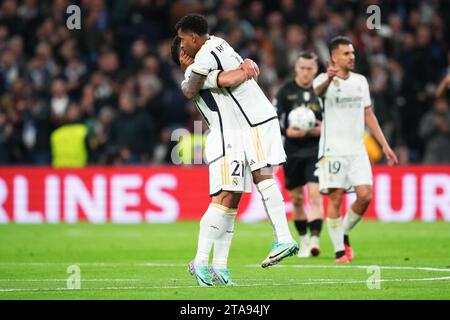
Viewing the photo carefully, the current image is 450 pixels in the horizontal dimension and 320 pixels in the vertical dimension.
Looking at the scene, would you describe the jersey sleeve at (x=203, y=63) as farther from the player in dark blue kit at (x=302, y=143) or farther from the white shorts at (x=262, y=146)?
the player in dark blue kit at (x=302, y=143)

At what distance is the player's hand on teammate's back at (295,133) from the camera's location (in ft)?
51.0

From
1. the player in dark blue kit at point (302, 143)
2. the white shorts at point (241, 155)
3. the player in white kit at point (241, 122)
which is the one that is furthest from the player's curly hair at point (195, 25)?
the player in dark blue kit at point (302, 143)

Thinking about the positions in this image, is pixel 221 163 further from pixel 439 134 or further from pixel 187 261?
pixel 439 134

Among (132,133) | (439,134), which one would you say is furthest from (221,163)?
(439,134)

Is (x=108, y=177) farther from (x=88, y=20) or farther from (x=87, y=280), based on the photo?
(x=87, y=280)

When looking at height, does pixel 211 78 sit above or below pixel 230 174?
above

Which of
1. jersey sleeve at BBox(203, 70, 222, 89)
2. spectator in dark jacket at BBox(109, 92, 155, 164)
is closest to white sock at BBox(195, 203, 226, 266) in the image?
jersey sleeve at BBox(203, 70, 222, 89)

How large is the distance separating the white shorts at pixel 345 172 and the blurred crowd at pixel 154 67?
30.2 ft

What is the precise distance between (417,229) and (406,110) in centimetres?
465

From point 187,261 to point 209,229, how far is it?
3.73m

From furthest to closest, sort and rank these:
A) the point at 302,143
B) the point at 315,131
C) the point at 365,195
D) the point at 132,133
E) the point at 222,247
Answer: the point at 132,133
the point at 302,143
the point at 315,131
the point at 365,195
the point at 222,247

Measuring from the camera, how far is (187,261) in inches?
576

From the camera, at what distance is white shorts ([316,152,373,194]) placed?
14.3m
